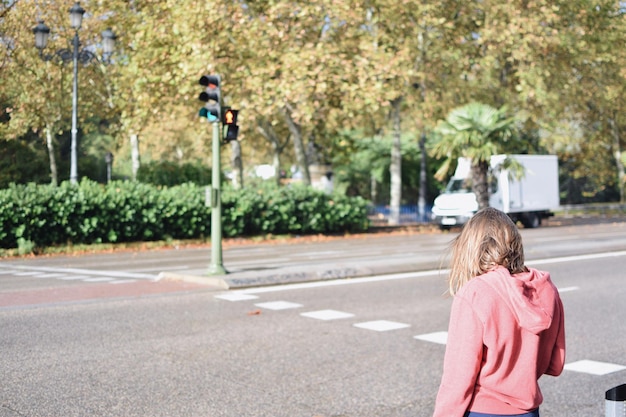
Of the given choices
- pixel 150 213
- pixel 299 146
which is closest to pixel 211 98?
pixel 150 213

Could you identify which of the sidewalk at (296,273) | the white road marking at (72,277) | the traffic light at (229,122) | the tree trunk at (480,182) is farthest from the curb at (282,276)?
the tree trunk at (480,182)

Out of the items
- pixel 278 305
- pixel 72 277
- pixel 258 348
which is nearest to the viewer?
pixel 258 348

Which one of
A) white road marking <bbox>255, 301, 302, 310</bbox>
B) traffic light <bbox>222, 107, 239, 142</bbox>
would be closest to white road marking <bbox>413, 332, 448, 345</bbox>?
white road marking <bbox>255, 301, 302, 310</bbox>

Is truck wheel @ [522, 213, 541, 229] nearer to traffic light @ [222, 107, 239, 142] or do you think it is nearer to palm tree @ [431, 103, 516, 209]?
palm tree @ [431, 103, 516, 209]

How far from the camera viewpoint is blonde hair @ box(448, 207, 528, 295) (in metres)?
3.09

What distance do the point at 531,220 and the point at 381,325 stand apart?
95.6 feet

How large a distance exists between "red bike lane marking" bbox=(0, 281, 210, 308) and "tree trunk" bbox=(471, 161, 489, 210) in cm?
1190

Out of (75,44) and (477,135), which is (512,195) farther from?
(75,44)

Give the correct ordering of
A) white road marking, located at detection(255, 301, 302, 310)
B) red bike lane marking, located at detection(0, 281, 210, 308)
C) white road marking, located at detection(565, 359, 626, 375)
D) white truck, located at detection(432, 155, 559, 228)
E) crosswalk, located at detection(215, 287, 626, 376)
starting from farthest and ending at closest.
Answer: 1. white truck, located at detection(432, 155, 559, 228)
2. red bike lane marking, located at detection(0, 281, 210, 308)
3. white road marking, located at detection(255, 301, 302, 310)
4. crosswalk, located at detection(215, 287, 626, 376)
5. white road marking, located at detection(565, 359, 626, 375)

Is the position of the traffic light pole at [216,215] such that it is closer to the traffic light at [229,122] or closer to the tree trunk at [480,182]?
the traffic light at [229,122]

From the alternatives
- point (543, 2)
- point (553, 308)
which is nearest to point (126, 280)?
point (553, 308)

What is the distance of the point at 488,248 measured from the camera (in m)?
3.11

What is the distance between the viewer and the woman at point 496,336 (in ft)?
9.71

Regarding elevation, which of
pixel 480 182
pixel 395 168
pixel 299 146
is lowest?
pixel 480 182
